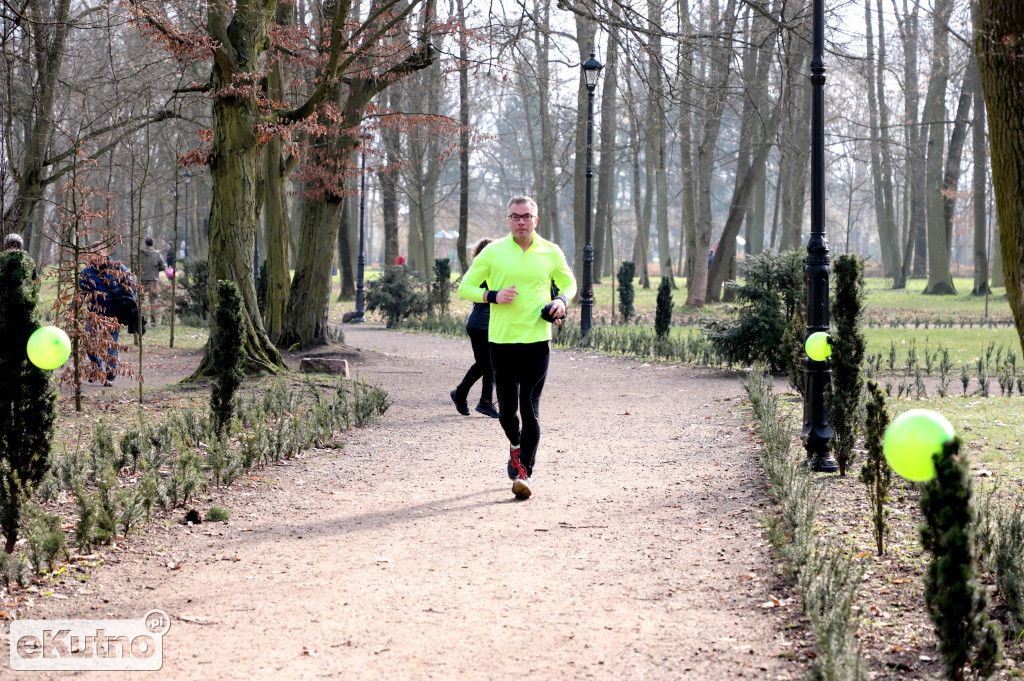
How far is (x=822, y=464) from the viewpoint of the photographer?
730cm

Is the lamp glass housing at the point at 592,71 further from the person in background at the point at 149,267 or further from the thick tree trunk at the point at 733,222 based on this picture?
the person in background at the point at 149,267

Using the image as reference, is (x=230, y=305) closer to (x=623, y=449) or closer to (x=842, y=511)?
(x=623, y=449)

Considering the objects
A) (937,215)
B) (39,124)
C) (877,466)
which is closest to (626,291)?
(39,124)

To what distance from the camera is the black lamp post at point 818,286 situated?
7.35 m

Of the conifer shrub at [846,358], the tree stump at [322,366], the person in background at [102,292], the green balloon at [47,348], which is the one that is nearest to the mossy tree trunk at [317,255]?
the tree stump at [322,366]

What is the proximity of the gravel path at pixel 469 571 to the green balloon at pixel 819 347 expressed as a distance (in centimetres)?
97

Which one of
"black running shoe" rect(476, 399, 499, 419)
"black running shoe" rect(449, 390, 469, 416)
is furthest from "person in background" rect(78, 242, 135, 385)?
"black running shoe" rect(476, 399, 499, 419)

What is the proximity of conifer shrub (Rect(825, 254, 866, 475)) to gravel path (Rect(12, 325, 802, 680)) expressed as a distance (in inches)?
27.0

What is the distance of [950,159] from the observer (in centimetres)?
3416

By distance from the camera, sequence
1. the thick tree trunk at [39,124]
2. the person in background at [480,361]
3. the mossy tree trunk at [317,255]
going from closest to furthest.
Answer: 1. the person in background at [480,361]
2. the thick tree trunk at [39,124]
3. the mossy tree trunk at [317,255]

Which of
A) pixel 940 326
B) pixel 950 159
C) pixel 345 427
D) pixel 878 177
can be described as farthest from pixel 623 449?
pixel 878 177

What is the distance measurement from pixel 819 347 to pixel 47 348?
5.01 meters

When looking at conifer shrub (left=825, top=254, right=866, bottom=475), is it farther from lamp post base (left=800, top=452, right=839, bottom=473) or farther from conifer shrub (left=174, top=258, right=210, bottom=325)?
conifer shrub (left=174, top=258, right=210, bottom=325)

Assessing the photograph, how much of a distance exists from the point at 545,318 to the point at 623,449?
8.91 ft
